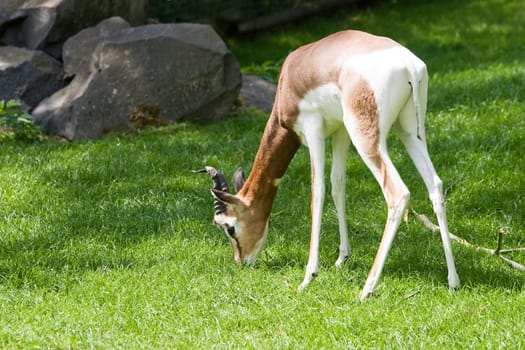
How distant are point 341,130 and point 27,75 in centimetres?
519

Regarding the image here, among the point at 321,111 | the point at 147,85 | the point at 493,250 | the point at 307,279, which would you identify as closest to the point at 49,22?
the point at 147,85

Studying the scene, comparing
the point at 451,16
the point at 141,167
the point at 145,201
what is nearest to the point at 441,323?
the point at 145,201

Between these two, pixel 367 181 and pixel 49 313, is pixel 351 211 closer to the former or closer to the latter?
pixel 367 181

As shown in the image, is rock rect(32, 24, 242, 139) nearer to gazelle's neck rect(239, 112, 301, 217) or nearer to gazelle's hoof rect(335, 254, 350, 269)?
gazelle's neck rect(239, 112, 301, 217)

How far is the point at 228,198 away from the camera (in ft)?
19.5

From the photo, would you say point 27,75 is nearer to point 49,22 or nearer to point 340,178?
point 49,22

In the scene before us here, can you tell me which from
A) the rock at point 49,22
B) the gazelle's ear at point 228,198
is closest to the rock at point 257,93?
the rock at point 49,22

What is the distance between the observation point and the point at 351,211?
278 inches

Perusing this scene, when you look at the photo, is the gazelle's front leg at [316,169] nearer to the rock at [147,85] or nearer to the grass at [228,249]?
the grass at [228,249]

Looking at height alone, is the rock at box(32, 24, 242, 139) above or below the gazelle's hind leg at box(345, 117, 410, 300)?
below

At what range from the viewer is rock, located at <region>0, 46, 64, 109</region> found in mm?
9898

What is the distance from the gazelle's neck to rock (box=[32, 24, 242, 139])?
3.59 meters

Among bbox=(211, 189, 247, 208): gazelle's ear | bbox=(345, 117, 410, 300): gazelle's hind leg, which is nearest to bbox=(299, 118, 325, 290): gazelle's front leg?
bbox=(345, 117, 410, 300): gazelle's hind leg

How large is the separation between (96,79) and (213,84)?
47.6 inches
